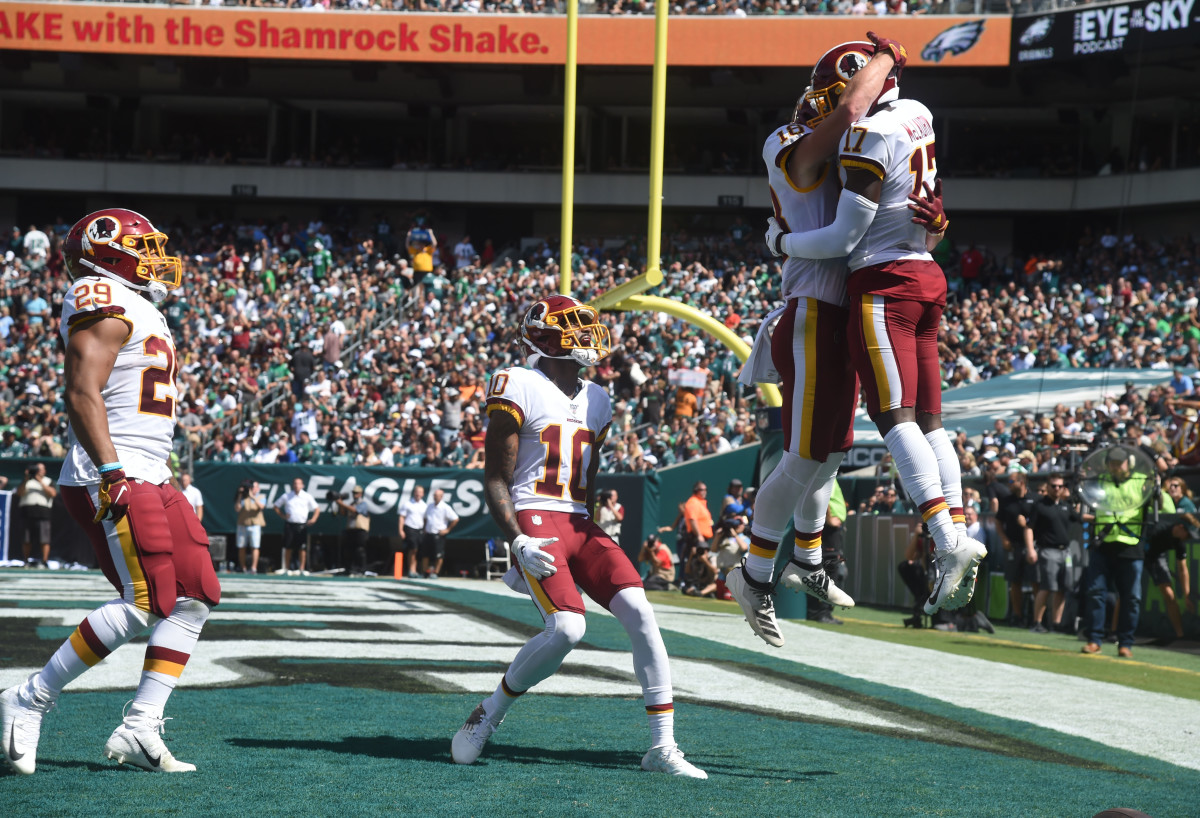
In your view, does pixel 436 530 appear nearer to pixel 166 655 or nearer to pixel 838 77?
pixel 166 655

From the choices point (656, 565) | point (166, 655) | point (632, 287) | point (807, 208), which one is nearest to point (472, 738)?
point (166, 655)

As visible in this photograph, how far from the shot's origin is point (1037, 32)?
28531mm

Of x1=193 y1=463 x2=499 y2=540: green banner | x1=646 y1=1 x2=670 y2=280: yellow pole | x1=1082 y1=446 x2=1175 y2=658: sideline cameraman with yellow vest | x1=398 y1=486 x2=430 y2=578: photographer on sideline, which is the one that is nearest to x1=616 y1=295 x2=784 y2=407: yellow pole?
x1=646 y1=1 x2=670 y2=280: yellow pole

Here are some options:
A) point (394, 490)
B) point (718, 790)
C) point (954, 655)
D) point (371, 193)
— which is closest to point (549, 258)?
point (371, 193)

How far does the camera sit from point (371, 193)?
34.0 metres

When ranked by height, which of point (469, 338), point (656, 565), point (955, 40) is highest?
point (955, 40)

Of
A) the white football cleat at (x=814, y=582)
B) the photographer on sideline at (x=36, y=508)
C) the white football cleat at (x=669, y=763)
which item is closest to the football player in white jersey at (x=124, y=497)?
the white football cleat at (x=669, y=763)

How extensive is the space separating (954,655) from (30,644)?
6.78m

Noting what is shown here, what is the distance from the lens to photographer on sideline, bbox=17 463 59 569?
19031 mm

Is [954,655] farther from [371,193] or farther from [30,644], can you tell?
[371,193]

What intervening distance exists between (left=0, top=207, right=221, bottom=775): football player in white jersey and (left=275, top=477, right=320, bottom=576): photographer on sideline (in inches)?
586

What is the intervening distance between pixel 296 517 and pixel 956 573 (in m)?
16.6

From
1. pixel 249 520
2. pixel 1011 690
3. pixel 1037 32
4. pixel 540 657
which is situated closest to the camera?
pixel 540 657

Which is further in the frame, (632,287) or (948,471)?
(632,287)
